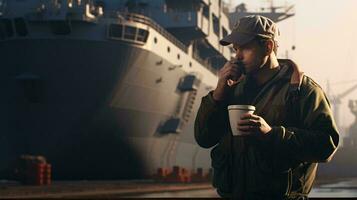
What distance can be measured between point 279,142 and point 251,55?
520mm

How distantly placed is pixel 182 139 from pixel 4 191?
18.8 m

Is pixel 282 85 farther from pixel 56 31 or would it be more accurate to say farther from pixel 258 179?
pixel 56 31

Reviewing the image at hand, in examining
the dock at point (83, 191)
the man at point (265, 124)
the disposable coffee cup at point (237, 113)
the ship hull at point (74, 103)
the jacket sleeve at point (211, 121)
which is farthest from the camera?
the ship hull at point (74, 103)

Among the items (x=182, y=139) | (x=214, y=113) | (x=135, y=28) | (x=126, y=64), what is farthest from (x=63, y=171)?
(x=214, y=113)

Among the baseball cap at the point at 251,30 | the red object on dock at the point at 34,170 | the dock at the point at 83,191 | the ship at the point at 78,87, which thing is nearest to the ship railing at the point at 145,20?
the ship at the point at 78,87

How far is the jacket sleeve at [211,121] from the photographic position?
3297 millimetres

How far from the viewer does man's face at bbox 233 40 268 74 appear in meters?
3.21

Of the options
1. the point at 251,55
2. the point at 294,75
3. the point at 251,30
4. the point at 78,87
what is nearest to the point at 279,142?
the point at 294,75

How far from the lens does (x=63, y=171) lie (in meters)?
30.9

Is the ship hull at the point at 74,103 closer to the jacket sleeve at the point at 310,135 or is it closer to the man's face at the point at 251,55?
the man's face at the point at 251,55

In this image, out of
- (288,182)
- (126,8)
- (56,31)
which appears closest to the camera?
(288,182)

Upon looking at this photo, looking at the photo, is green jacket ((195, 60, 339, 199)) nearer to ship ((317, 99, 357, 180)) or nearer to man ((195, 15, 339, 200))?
man ((195, 15, 339, 200))

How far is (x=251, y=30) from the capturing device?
3.17m

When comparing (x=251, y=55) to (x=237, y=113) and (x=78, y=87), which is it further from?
(x=78, y=87)
